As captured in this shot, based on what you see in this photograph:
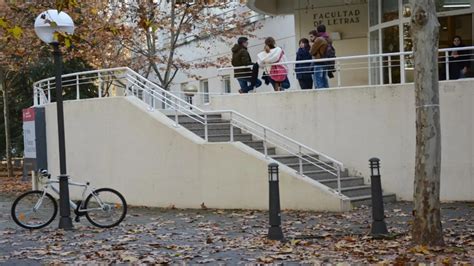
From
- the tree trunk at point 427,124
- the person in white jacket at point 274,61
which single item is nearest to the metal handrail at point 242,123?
the person in white jacket at point 274,61

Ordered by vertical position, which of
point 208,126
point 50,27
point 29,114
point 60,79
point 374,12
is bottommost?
point 208,126

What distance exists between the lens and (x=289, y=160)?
14.0 metres

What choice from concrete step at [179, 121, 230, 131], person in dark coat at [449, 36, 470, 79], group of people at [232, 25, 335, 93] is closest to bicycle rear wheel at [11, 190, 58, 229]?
concrete step at [179, 121, 230, 131]

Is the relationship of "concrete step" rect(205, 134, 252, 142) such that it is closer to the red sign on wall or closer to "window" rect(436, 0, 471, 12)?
the red sign on wall

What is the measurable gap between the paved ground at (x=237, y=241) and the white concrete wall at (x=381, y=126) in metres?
0.82

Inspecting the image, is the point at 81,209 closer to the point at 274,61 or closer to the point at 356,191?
the point at 356,191

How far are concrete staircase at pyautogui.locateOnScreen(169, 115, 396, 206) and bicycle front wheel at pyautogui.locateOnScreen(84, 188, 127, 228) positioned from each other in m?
3.51

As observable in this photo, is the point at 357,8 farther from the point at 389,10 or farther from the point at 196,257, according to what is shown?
the point at 196,257

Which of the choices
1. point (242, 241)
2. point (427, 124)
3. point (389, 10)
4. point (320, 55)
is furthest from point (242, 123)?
point (427, 124)

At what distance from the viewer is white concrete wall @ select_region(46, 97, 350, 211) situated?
13.1m

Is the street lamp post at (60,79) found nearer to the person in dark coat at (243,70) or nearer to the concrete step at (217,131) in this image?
the concrete step at (217,131)

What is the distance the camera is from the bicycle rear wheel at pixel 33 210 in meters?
11.1

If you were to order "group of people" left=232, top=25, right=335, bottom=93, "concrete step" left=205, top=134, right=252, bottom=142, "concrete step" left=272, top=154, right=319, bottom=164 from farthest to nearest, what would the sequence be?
"group of people" left=232, top=25, right=335, bottom=93 < "concrete step" left=205, top=134, right=252, bottom=142 < "concrete step" left=272, top=154, right=319, bottom=164

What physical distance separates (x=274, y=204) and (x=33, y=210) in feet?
14.3
